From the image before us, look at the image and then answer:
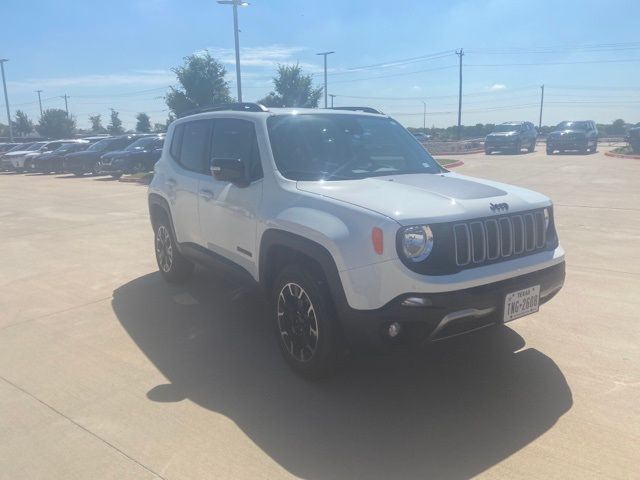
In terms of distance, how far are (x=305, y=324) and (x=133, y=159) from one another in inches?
768

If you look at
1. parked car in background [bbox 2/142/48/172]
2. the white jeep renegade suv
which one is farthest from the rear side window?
parked car in background [bbox 2/142/48/172]

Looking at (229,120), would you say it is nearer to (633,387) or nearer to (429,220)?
(429,220)

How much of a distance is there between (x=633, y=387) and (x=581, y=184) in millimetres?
13166

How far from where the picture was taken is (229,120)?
497 cm

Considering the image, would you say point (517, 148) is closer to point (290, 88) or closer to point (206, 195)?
point (290, 88)

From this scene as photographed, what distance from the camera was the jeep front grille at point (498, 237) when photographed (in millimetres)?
3393

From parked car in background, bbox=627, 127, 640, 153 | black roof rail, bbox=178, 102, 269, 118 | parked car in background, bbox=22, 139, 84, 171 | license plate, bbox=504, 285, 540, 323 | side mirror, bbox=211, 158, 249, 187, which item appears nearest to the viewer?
license plate, bbox=504, 285, 540, 323

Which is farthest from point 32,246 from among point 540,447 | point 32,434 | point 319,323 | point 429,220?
point 540,447

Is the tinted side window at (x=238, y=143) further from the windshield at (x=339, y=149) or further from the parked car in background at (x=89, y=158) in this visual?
the parked car in background at (x=89, y=158)

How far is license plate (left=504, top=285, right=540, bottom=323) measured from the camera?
3506 millimetres

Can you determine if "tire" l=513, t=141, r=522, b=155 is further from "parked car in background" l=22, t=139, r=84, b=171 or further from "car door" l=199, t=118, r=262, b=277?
"car door" l=199, t=118, r=262, b=277

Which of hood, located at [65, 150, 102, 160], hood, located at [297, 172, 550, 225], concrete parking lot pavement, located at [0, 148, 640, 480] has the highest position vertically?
hood, located at [297, 172, 550, 225]

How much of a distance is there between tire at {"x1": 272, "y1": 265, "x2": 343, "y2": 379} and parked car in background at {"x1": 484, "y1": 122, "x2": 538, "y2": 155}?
29181 mm

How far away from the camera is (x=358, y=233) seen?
131 inches
